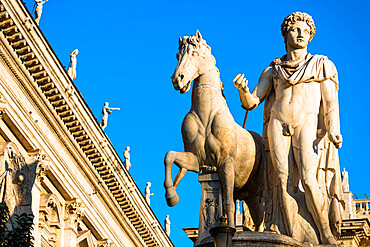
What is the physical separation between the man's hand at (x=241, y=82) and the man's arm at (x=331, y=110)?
0.93 m

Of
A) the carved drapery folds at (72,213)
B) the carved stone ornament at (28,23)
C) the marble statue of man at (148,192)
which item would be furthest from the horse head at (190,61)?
the marble statue of man at (148,192)

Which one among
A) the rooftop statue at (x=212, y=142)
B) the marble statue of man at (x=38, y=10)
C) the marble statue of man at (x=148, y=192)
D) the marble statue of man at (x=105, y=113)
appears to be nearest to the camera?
the rooftop statue at (x=212, y=142)

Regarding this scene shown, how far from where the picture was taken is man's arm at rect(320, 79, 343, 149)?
12508 mm

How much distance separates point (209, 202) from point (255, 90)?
154 cm

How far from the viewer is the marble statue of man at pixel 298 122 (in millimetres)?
12547

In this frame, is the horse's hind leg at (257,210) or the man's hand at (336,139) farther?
the horse's hind leg at (257,210)

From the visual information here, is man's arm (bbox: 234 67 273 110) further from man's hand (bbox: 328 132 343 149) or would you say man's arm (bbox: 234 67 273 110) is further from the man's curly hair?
man's hand (bbox: 328 132 343 149)

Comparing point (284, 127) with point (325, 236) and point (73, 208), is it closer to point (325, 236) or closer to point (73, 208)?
point (325, 236)

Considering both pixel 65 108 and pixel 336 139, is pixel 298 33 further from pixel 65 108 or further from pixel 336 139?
pixel 65 108

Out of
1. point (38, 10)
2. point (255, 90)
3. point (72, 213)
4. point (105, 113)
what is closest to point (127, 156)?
point (105, 113)

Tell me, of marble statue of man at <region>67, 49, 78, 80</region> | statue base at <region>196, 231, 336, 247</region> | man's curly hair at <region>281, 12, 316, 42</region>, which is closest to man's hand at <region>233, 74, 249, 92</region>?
man's curly hair at <region>281, 12, 316, 42</region>

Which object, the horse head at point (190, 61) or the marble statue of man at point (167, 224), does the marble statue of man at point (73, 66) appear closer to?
the marble statue of man at point (167, 224)

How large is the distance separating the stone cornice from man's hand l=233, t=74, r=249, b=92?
2041 centimetres

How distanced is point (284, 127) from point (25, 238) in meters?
6.03
